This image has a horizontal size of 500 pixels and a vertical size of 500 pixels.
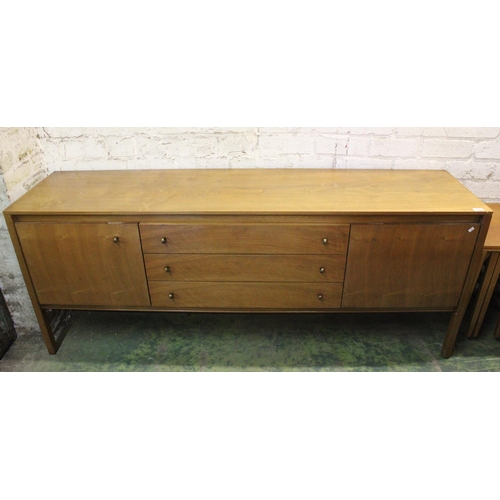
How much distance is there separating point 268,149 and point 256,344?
0.94 meters

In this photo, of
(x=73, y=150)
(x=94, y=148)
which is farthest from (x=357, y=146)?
(x=73, y=150)

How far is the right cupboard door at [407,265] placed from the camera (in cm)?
156

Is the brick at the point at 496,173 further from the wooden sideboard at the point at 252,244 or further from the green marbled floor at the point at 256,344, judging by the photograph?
the green marbled floor at the point at 256,344

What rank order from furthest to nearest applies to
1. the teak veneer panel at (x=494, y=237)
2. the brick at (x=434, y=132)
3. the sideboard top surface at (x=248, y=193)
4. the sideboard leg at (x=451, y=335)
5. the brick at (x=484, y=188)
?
the brick at (x=484, y=188)
the brick at (x=434, y=132)
the sideboard leg at (x=451, y=335)
the teak veneer panel at (x=494, y=237)
the sideboard top surface at (x=248, y=193)

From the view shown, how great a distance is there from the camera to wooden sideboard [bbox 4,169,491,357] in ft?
5.10

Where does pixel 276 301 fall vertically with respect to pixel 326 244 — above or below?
below

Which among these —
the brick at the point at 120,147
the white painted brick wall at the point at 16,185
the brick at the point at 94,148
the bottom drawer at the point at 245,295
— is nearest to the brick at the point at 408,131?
the bottom drawer at the point at 245,295

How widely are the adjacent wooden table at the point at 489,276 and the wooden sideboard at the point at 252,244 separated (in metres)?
0.14

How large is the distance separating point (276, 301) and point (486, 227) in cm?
87

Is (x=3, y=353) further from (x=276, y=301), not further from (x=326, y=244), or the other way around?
(x=326, y=244)

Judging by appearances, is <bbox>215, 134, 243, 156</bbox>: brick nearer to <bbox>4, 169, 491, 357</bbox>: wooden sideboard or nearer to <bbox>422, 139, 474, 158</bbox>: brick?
<bbox>4, 169, 491, 357</bbox>: wooden sideboard

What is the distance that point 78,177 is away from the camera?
1882 millimetres
